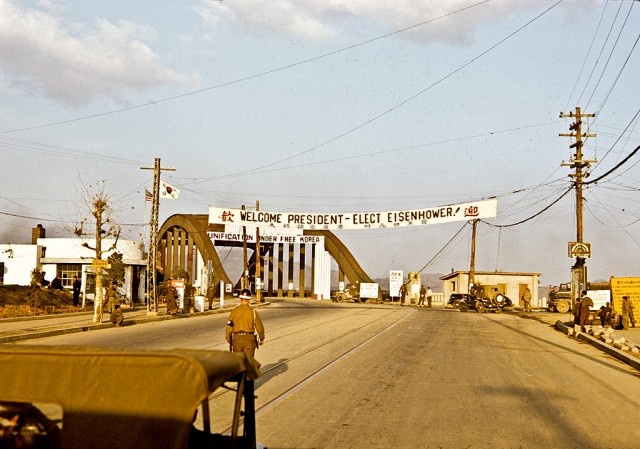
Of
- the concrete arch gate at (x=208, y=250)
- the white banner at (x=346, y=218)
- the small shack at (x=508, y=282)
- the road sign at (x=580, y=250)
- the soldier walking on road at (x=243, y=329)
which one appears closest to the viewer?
the soldier walking on road at (x=243, y=329)

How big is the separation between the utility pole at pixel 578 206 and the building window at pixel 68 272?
36.5 m

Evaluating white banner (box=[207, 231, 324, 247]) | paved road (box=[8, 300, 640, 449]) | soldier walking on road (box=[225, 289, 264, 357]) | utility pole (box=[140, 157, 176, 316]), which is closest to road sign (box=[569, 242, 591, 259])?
paved road (box=[8, 300, 640, 449])

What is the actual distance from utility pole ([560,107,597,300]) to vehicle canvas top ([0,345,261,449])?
3161 cm

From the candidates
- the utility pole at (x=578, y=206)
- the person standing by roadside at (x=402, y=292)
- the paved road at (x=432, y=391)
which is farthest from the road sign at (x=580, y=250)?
the person standing by roadside at (x=402, y=292)

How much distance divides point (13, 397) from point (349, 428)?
205 inches

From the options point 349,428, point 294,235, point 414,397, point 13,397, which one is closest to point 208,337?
point 414,397

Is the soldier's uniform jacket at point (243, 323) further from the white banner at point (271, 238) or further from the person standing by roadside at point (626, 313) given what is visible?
the white banner at point (271, 238)

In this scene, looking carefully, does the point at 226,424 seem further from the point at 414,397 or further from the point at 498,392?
the point at 498,392

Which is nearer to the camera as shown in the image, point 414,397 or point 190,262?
point 414,397

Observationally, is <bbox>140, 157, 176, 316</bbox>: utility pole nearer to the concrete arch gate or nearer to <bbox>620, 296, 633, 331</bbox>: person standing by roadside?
<bbox>620, 296, 633, 331</bbox>: person standing by roadside

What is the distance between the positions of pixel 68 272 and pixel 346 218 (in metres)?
25.3

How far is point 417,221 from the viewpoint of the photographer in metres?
38.9

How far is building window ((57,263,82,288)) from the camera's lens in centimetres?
5334

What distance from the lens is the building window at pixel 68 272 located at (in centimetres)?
5334
